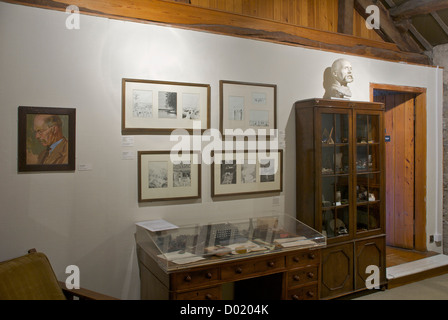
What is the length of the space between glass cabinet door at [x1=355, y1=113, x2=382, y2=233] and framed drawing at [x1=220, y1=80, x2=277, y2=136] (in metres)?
0.96

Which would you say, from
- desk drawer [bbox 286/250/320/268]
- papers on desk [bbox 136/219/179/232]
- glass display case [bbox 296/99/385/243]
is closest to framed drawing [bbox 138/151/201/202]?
papers on desk [bbox 136/219/179/232]

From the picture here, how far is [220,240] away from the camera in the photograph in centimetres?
305

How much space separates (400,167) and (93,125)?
422cm

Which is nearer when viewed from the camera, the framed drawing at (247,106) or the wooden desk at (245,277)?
the wooden desk at (245,277)

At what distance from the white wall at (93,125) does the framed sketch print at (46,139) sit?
0.05m

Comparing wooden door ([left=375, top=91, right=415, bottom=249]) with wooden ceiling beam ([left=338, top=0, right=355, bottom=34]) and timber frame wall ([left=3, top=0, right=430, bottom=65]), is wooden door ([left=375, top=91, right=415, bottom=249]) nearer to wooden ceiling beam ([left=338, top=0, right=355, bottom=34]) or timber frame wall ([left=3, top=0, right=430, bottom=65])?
timber frame wall ([left=3, top=0, right=430, bottom=65])

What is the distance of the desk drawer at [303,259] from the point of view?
310 cm

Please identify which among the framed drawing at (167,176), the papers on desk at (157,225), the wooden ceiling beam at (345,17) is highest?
the wooden ceiling beam at (345,17)

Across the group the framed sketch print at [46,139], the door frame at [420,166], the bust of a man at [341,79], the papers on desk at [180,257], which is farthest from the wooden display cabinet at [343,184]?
the framed sketch print at [46,139]

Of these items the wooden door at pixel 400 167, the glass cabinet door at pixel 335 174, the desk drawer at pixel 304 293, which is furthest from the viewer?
the wooden door at pixel 400 167

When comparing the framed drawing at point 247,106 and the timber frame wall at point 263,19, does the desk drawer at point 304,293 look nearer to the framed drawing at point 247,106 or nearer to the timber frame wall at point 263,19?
the framed drawing at point 247,106

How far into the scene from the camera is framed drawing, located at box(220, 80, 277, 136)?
359cm

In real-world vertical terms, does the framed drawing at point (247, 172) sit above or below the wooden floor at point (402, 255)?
above
